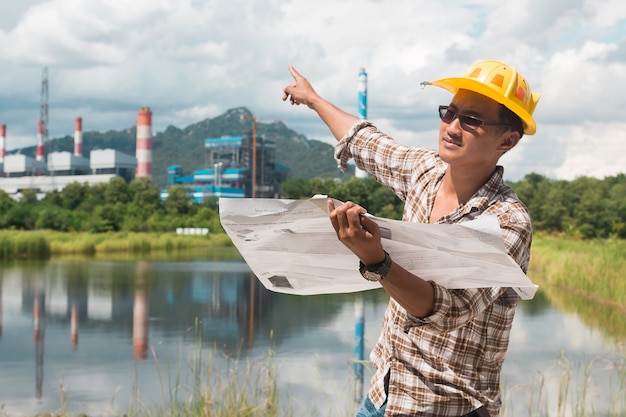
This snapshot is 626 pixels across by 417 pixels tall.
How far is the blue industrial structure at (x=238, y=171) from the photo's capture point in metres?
46.9

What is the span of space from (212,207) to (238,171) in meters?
11.3

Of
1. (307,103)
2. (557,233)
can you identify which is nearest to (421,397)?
(307,103)

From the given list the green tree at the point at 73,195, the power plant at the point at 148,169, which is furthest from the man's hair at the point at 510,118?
the power plant at the point at 148,169

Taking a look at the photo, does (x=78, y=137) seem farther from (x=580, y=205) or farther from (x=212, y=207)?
(x=580, y=205)

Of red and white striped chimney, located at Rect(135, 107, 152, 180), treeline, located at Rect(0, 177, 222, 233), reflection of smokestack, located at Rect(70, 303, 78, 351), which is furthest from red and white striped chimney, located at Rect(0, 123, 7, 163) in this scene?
reflection of smokestack, located at Rect(70, 303, 78, 351)

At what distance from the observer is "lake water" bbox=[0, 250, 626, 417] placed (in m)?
4.76

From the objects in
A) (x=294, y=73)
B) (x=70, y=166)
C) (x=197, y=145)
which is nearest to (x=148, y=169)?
(x=70, y=166)

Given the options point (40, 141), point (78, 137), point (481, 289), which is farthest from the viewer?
point (78, 137)

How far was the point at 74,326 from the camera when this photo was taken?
368 inches

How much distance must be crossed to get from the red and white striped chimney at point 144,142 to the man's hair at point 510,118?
44.8 metres

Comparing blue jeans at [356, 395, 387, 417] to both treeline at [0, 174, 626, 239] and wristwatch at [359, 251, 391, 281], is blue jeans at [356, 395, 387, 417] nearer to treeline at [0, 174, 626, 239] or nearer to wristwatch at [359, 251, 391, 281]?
wristwatch at [359, 251, 391, 281]

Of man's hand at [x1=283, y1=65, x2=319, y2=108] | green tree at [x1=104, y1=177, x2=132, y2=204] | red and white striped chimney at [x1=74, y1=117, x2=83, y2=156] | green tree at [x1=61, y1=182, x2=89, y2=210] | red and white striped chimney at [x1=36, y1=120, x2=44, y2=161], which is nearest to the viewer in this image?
man's hand at [x1=283, y1=65, x2=319, y2=108]

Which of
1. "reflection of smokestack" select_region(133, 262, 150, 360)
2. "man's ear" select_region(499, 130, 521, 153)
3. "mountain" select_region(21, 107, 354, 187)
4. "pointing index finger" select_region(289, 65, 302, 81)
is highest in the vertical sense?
"mountain" select_region(21, 107, 354, 187)

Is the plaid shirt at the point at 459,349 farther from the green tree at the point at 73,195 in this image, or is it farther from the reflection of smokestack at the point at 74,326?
the green tree at the point at 73,195
